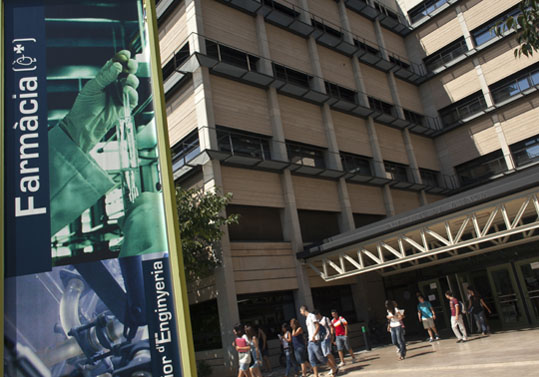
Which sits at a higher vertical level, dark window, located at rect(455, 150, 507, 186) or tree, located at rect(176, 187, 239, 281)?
dark window, located at rect(455, 150, 507, 186)

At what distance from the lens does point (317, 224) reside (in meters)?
23.4

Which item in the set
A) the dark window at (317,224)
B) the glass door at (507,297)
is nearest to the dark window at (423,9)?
the dark window at (317,224)

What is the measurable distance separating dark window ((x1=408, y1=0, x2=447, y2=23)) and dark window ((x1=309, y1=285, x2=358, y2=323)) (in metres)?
23.3

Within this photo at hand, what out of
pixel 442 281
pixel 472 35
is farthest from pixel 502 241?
pixel 472 35

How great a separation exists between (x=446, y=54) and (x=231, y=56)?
1898cm

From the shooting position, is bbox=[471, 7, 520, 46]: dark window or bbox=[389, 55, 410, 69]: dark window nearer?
bbox=[471, 7, 520, 46]: dark window

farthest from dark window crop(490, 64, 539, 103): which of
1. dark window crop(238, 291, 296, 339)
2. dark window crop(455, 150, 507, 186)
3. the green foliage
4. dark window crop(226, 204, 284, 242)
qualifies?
the green foliage

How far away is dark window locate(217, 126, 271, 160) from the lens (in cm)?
2056

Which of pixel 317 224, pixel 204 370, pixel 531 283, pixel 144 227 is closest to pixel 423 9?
pixel 317 224

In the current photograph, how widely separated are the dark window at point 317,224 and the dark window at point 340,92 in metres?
7.58

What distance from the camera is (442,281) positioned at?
22516mm

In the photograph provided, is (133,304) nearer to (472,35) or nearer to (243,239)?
(243,239)

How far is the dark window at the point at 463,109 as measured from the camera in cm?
3136

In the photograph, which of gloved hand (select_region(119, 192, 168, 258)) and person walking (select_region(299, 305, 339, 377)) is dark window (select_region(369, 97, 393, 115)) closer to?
person walking (select_region(299, 305, 339, 377))
